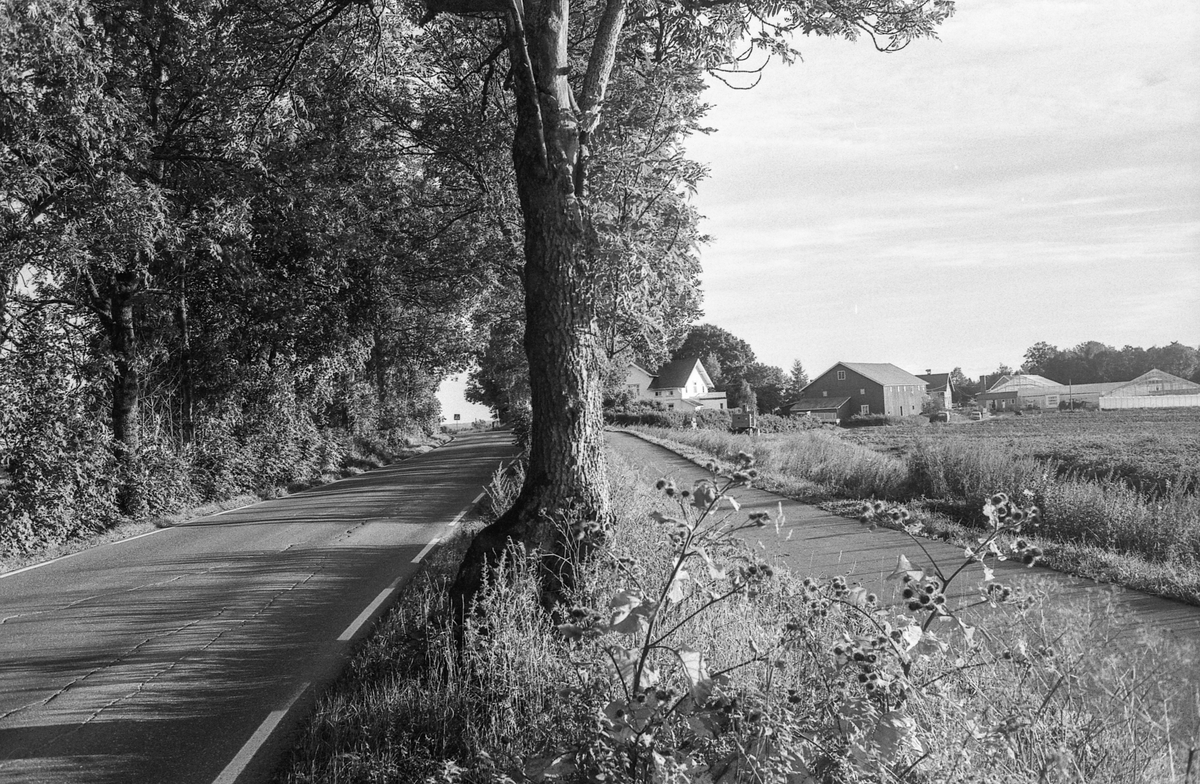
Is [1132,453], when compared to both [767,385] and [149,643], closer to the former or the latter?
[149,643]

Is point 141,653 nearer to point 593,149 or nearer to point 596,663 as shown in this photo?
point 596,663

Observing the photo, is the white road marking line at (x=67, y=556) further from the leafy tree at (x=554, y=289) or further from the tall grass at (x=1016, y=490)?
the tall grass at (x=1016, y=490)

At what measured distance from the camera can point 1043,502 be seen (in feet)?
40.5

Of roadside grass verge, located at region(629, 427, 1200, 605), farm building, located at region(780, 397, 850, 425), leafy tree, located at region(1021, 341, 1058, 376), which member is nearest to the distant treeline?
leafy tree, located at region(1021, 341, 1058, 376)

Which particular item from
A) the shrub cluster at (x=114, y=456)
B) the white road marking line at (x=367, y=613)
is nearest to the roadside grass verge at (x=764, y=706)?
the white road marking line at (x=367, y=613)

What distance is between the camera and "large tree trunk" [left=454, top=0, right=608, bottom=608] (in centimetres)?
704

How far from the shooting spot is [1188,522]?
1034cm

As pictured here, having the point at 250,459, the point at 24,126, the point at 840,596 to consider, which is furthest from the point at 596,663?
the point at 250,459

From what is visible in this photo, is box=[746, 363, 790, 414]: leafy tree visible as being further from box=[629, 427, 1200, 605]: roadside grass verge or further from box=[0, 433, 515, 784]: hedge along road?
Answer: box=[0, 433, 515, 784]: hedge along road

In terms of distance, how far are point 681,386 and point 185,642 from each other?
98125mm

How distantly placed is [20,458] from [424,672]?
1133 centimetres

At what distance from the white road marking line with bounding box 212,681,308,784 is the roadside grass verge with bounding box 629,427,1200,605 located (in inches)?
173

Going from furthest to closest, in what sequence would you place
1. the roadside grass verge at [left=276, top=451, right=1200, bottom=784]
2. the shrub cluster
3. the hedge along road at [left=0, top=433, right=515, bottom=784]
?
the shrub cluster, the hedge along road at [left=0, top=433, right=515, bottom=784], the roadside grass verge at [left=276, top=451, right=1200, bottom=784]

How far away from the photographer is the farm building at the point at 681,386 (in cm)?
10481
